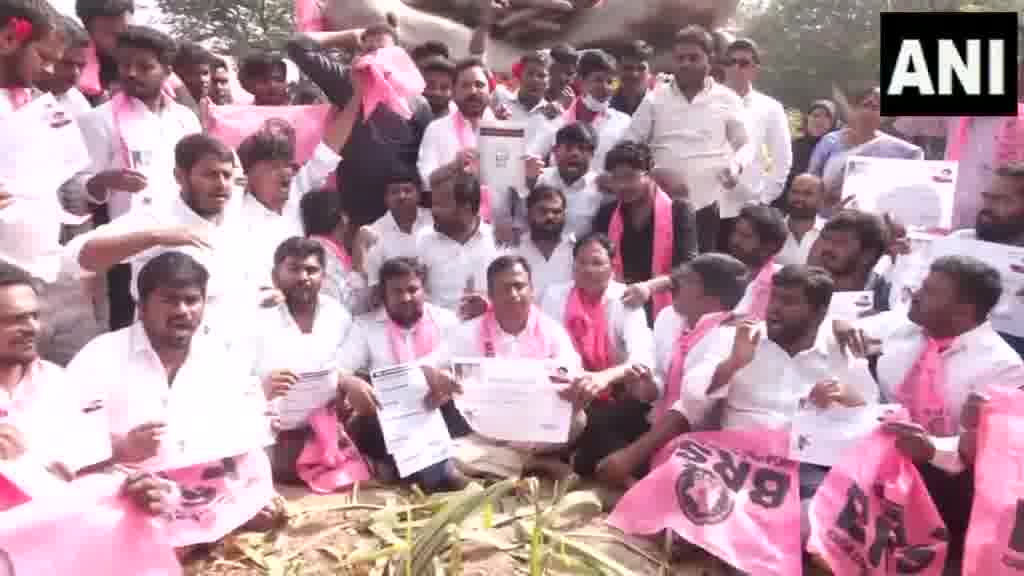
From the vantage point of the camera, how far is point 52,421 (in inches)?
108

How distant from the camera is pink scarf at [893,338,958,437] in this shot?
129 inches

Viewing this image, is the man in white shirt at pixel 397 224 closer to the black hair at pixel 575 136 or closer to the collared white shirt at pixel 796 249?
the black hair at pixel 575 136

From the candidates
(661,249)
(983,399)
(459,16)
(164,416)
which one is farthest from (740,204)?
(459,16)

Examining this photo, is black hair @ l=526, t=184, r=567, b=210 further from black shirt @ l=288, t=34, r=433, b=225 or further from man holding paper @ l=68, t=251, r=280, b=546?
man holding paper @ l=68, t=251, r=280, b=546

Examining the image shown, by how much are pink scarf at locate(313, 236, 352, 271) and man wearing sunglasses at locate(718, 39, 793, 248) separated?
88.8 inches

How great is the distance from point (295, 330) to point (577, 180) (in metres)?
1.87

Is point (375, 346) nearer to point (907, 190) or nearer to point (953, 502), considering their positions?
point (953, 502)

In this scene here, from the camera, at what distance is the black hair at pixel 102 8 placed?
15.4 feet

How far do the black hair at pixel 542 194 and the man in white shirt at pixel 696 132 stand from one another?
1015 millimetres

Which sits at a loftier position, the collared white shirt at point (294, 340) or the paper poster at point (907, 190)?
the paper poster at point (907, 190)

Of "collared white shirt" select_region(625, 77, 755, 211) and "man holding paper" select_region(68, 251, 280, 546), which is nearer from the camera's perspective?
"man holding paper" select_region(68, 251, 280, 546)

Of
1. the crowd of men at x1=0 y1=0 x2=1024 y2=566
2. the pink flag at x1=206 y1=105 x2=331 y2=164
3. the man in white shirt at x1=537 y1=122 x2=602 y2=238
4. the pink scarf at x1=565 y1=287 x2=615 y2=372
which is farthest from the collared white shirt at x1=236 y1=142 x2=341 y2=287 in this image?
the pink scarf at x1=565 y1=287 x2=615 y2=372

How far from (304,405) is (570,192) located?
1.96m

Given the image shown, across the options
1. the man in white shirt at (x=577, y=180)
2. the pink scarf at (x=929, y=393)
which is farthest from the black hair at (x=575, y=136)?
the pink scarf at (x=929, y=393)
